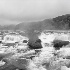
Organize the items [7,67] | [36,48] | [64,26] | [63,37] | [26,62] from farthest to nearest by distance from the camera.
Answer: [64,26] → [63,37] → [36,48] → [26,62] → [7,67]

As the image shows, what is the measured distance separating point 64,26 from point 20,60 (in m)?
76.2

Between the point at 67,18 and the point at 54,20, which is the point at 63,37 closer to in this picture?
the point at 67,18

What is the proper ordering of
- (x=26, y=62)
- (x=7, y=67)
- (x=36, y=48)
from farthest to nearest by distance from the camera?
(x=36, y=48) → (x=26, y=62) → (x=7, y=67)

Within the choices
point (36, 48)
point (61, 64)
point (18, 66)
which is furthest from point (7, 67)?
→ point (36, 48)

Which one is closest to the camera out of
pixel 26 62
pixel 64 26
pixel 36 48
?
pixel 26 62

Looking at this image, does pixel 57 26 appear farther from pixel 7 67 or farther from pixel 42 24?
pixel 7 67

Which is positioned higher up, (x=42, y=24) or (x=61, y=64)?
(x=42, y=24)

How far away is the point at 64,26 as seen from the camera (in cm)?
9006

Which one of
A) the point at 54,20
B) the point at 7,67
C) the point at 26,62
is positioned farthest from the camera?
the point at 54,20

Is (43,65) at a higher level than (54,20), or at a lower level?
lower

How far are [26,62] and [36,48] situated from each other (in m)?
8.79

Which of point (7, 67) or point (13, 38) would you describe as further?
point (13, 38)

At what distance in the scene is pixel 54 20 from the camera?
3944 inches

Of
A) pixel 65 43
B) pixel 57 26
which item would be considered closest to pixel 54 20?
pixel 57 26
